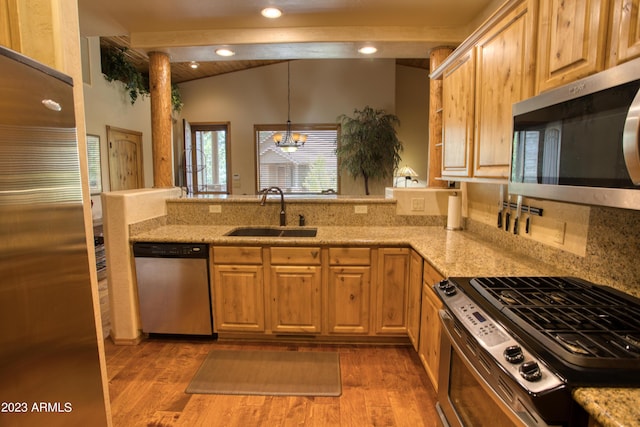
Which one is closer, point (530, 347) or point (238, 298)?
point (530, 347)

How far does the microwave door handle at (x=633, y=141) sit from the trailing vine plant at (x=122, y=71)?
6772 mm

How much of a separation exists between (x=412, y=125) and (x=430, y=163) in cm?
419

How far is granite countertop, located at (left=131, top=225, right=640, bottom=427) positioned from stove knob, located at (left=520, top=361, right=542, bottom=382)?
0.08 metres

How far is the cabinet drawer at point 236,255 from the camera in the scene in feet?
8.46

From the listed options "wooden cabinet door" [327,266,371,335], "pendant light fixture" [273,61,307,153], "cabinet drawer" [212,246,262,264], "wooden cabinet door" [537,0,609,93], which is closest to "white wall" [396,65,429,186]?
"pendant light fixture" [273,61,307,153]

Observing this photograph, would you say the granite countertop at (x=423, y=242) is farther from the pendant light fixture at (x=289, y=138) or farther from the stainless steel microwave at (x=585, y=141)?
the pendant light fixture at (x=289, y=138)

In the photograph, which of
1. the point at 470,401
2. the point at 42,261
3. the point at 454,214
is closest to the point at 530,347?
the point at 470,401

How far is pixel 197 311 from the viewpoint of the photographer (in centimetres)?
266

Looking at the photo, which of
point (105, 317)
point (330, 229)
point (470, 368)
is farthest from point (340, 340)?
point (105, 317)

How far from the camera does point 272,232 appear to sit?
3066 mm

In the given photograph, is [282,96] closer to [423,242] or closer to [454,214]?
[454,214]

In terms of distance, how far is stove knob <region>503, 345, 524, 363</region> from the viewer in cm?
95

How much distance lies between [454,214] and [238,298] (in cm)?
186

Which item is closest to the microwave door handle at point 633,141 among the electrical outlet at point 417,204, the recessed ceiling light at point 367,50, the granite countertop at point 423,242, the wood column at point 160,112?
the granite countertop at point 423,242
